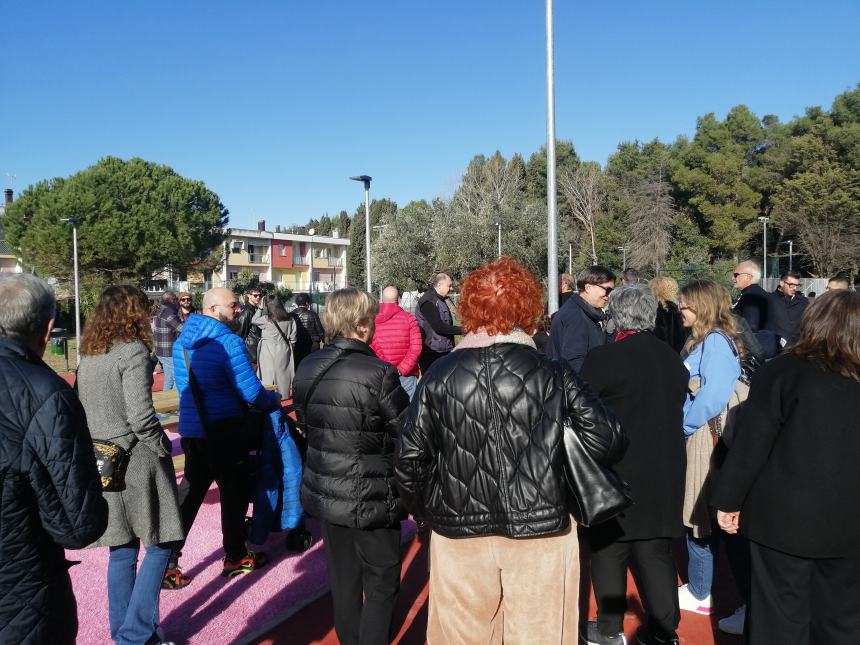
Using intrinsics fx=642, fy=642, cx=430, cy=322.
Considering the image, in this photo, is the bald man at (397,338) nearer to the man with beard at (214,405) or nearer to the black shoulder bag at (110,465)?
the man with beard at (214,405)

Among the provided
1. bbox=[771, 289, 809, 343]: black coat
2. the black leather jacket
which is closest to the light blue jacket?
bbox=[771, 289, 809, 343]: black coat

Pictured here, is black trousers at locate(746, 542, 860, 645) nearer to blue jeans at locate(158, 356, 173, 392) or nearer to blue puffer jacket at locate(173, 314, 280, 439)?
blue puffer jacket at locate(173, 314, 280, 439)

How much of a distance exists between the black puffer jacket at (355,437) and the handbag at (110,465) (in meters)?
0.84

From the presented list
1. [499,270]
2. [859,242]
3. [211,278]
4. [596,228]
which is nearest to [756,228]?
[859,242]

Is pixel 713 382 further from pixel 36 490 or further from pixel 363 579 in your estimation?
pixel 36 490

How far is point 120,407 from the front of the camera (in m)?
3.32

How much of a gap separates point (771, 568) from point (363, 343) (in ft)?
6.57

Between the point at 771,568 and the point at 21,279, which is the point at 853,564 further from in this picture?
the point at 21,279

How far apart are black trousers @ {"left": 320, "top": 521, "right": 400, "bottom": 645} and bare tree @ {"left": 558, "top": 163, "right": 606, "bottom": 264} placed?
52.6m

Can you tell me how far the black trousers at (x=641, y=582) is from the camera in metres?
3.20

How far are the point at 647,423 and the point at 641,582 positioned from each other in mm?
844

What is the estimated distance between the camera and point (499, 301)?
8.27ft

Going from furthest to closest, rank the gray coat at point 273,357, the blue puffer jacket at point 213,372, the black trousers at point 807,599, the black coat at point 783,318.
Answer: the gray coat at point 273,357 → the black coat at point 783,318 → the blue puffer jacket at point 213,372 → the black trousers at point 807,599

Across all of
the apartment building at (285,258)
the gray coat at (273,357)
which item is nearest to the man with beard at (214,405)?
the gray coat at (273,357)
